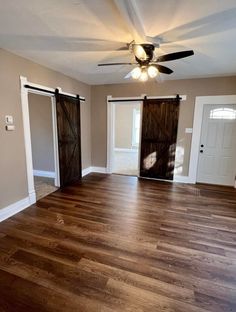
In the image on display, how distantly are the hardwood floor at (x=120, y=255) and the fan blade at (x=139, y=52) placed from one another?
240 centimetres

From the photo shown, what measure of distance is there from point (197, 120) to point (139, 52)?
2.80 meters

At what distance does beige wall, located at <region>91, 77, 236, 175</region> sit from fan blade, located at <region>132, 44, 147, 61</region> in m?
2.41

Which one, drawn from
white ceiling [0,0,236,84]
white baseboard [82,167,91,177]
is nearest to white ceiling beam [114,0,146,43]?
white ceiling [0,0,236,84]

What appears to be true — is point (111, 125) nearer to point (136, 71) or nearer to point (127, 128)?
point (136, 71)

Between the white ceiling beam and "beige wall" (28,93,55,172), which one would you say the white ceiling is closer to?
the white ceiling beam

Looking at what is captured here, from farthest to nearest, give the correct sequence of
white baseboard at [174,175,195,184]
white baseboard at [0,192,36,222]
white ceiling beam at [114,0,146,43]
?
white baseboard at [174,175,195,184] → white baseboard at [0,192,36,222] → white ceiling beam at [114,0,146,43]

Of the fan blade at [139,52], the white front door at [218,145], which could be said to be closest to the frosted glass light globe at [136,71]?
the fan blade at [139,52]

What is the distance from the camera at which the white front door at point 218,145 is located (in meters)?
4.34

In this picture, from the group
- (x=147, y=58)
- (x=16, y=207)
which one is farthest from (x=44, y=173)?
(x=147, y=58)

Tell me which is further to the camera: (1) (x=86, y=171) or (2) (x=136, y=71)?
(1) (x=86, y=171)

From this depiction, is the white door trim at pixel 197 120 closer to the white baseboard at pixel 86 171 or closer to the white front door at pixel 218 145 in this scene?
the white front door at pixel 218 145

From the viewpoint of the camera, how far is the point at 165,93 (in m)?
4.64

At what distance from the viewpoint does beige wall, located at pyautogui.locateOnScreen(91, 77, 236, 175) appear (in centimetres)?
425

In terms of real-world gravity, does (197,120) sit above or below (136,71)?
below
